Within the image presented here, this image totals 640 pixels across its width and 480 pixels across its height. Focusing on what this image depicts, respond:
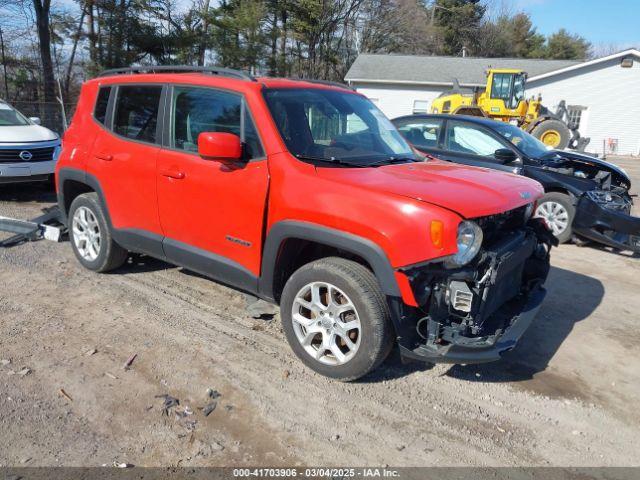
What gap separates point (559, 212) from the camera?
23.9 feet

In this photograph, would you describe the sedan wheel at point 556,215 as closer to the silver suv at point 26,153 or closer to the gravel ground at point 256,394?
the gravel ground at point 256,394

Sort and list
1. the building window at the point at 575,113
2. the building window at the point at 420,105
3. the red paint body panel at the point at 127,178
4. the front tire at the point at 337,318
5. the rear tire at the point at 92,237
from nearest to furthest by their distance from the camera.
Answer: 1. the front tire at the point at 337,318
2. the red paint body panel at the point at 127,178
3. the rear tire at the point at 92,237
4. the building window at the point at 575,113
5. the building window at the point at 420,105

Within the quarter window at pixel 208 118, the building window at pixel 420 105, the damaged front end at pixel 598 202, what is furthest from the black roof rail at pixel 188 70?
the building window at pixel 420 105

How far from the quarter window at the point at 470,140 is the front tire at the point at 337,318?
5046mm

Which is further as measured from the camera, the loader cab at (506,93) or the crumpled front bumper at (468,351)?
the loader cab at (506,93)

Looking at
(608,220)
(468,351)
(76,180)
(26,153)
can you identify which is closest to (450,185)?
(468,351)

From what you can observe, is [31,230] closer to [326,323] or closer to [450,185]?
[326,323]

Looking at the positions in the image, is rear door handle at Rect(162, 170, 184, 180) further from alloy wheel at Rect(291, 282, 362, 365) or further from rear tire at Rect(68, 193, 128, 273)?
alloy wheel at Rect(291, 282, 362, 365)

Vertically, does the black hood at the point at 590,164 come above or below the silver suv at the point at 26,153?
above

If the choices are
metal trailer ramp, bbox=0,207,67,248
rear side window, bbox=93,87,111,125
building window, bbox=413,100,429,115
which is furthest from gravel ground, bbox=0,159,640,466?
building window, bbox=413,100,429,115

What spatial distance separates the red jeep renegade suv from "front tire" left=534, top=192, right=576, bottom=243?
3452 mm

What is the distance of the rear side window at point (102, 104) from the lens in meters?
4.84

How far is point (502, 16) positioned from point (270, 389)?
192ft

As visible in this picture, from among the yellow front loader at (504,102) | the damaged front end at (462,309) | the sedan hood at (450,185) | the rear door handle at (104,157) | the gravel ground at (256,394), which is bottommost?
the gravel ground at (256,394)
